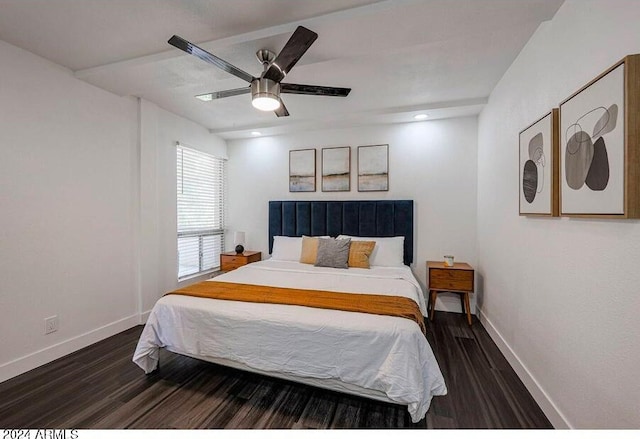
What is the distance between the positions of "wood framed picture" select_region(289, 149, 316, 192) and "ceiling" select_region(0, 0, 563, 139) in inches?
41.0

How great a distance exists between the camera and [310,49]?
202 centimetres

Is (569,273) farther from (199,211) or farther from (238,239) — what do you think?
(199,211)

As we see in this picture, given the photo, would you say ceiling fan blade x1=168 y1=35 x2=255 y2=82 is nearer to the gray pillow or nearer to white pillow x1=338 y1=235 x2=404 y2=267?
the gray pillow

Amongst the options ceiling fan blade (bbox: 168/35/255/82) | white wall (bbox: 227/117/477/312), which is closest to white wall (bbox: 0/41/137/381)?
ceiling fan blade (bbox: 168/35/255/82)

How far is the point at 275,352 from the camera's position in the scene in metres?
1.85

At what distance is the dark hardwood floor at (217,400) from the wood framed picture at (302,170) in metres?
2.60

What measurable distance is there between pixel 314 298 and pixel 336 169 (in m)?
2.33

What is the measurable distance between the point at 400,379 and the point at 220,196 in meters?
3.84

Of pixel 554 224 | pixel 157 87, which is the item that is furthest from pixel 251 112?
pixel 554 224

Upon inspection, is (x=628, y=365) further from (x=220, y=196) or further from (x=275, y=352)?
(x=220, y=196)

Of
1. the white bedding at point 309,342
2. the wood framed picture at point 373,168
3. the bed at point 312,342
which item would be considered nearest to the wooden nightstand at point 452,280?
the bed at point 312,342

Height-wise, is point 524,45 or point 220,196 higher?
point 524,45

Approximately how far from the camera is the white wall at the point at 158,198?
10.4 feet

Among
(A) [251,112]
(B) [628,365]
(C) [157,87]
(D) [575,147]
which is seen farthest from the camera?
(A) [251,112]
